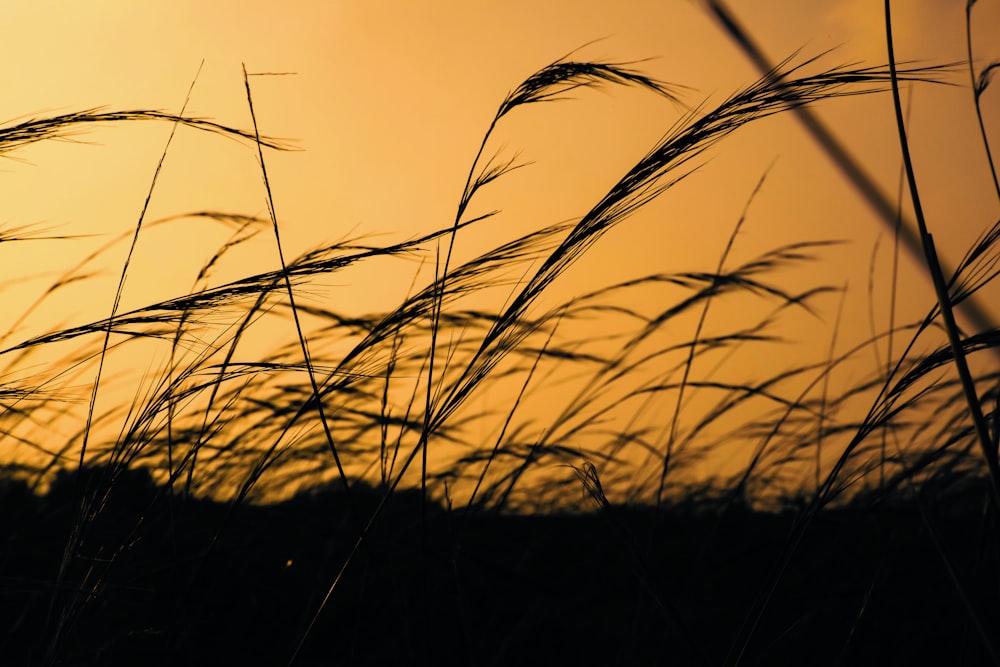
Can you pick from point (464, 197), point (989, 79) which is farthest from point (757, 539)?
point (464, 197)

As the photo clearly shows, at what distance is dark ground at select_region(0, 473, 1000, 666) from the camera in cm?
78

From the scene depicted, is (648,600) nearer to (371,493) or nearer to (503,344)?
(503,344)

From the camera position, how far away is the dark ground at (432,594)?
78 cm

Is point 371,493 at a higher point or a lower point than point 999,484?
higher

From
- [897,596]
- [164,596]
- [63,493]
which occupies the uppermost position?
[63,493]

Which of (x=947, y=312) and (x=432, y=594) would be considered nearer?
(x=947, y=312)

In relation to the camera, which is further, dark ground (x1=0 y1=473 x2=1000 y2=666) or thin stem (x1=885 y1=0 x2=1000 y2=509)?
dark ground (x1=0 y1=473 x2=1000 y2=666)

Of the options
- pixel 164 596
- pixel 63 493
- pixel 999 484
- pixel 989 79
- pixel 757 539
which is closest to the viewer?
pixel 999 484

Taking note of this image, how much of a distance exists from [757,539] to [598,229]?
1269 millimetres

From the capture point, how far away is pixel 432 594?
2.78ft

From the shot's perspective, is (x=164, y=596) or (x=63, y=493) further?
(x=63, y=493)

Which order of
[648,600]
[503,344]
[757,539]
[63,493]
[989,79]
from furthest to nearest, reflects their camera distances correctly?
1. [757,539]
2. [63,493]
3. [648,600]
4. [989,79]
5. [503,344]

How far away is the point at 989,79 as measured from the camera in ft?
2.47

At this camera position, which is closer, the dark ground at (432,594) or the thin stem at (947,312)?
the thin stem at (947,312)
